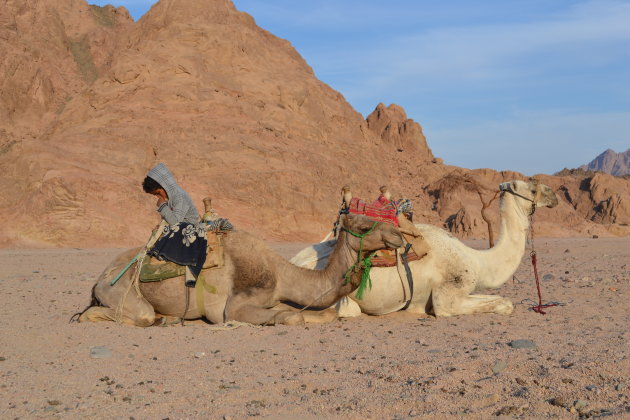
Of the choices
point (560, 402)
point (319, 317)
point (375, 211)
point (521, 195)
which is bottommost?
point (319, 317)

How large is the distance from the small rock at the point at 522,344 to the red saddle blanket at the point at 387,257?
200cm

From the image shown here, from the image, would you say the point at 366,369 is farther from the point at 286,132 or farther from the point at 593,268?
the point at 286,132

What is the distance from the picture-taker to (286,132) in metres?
43.3

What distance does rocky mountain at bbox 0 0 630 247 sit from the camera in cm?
3281

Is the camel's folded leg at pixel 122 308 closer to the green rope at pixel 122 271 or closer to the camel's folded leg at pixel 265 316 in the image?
the green rope at pixel 122 271

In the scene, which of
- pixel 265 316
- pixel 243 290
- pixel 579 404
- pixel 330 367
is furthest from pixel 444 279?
pixel 579 404

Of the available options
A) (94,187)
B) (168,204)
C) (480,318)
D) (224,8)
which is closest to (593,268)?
(480,318)

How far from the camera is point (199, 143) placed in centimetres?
3869

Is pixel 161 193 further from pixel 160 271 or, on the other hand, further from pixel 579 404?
pixel 579 404

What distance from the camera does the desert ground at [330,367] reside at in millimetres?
A: 4207

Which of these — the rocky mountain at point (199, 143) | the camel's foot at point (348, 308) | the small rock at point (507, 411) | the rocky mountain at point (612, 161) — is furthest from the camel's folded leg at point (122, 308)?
the rocky mountain at point (612, 161)

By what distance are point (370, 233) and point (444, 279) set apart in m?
1.44

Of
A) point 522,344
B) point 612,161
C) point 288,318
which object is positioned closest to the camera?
point 522,344

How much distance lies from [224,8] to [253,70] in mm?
6968
